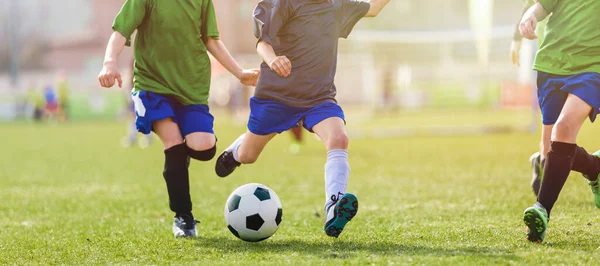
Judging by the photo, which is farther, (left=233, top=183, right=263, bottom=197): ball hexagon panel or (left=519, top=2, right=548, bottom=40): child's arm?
(left=233, top=183, right=263, bottom=197): ball hexagon panel

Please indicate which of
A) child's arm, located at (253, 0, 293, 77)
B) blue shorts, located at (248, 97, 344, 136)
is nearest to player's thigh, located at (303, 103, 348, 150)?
blue shorts, located at (248, 97, 344, 136)

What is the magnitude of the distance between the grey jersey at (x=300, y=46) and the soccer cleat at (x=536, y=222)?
1276 millimetres

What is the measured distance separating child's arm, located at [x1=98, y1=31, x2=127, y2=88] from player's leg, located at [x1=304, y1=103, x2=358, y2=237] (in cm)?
107

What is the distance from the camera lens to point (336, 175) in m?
4.22

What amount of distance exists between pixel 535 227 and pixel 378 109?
24.0 m

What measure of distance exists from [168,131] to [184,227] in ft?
1.86

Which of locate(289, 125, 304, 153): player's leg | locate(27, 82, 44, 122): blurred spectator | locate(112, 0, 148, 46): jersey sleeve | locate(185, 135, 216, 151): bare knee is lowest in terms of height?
locate(27, 82, 44, 122): blurred spectator

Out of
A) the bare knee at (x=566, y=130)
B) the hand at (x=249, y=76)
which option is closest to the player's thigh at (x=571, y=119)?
the bare knee at (x=566, y=130)

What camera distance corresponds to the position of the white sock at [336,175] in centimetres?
418

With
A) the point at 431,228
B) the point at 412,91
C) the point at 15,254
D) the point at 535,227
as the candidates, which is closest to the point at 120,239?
the point at 15,254

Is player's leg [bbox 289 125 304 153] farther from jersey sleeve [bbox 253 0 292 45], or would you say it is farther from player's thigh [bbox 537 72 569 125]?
player's thigh [bbox 537 72 569 125]

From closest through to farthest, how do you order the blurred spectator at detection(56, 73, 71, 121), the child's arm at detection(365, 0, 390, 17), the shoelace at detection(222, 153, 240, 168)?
1. the child's arm at detection(365, 0, 390, 17)
2. the shoelace at detection(222, 153, 240, 168)
3. the blurred spectator at detection(56, 73, 71, 121)

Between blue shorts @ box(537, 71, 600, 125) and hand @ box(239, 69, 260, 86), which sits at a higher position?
hand @ box(239, 69, 260, 86)

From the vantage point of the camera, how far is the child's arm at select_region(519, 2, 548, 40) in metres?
4.00
